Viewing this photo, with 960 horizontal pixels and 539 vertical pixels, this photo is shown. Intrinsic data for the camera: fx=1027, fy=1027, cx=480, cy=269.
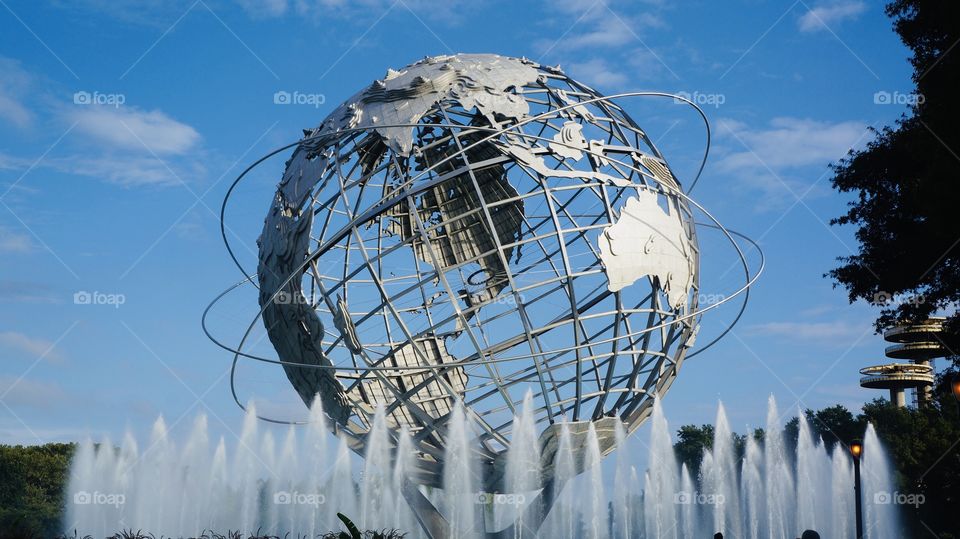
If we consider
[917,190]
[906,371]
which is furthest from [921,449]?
[917,190]

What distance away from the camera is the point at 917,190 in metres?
15.6

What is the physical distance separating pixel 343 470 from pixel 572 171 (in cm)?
601

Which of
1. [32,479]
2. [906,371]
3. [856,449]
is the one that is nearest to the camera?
[856,449]

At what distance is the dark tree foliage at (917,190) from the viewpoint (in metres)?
14.8

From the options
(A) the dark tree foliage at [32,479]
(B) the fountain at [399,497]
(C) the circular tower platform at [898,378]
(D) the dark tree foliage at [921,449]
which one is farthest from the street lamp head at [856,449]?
A: (C) the circular tower platform at [898,378]

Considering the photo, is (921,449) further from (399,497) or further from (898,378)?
(399,497)

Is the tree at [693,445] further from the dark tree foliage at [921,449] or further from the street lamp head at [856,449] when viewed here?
the street lamp head at [856,449]

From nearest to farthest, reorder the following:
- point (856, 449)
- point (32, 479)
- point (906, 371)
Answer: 1. point (856, 449)
2. point (32, 479)
3. point (906, 371)

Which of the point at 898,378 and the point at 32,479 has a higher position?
A: the point at 898,378

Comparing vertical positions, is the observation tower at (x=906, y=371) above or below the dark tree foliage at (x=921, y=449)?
above

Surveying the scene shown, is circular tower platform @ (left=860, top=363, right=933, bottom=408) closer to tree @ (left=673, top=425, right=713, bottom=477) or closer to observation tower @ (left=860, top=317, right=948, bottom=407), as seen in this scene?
observation tower @ (left=860, top=317, right=948, bottom=407)

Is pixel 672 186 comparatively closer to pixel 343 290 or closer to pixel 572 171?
pixel 572 171

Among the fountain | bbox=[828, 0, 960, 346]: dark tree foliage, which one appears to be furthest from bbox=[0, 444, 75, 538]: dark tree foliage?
bbox=[828, 0, 960, 346]: dark tree foliage

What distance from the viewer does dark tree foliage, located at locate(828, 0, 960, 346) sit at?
14.8 meters
